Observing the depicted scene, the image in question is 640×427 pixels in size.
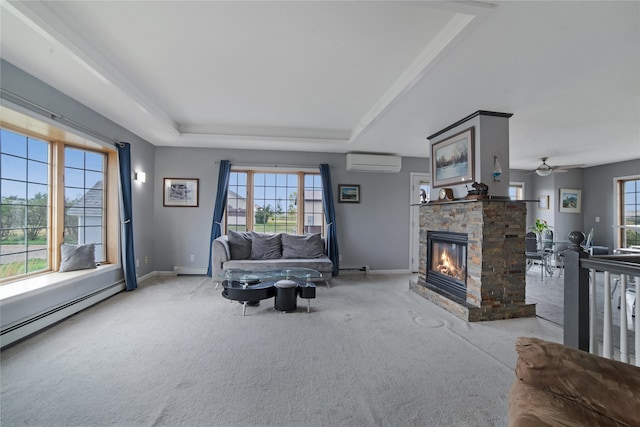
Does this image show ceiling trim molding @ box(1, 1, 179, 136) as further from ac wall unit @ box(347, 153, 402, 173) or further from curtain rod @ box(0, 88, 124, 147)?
ac wall unit @ box(347, 153, 402, 173)

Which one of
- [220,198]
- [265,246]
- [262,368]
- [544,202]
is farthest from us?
[544,202]

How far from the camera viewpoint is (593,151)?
5.28 meters

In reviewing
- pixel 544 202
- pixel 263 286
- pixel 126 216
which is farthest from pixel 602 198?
pixel 126 216

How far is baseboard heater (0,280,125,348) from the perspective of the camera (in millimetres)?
2426

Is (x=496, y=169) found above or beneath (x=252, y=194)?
above

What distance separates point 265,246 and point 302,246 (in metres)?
0.66

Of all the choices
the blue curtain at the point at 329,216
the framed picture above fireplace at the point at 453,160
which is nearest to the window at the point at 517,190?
the framed picture above fireplace at the point at 453,160

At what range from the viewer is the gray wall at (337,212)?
5.25 meters

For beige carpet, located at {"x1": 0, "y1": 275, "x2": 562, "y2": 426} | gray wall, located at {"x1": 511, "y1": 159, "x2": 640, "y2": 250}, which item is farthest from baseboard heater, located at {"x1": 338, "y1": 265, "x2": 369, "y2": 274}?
gray wall, located at {"x1": 511, "y1": 159, "x2": 640, "y2": 250}

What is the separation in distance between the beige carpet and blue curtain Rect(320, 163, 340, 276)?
1.93 metres

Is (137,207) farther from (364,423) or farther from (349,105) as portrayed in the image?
(364,423)

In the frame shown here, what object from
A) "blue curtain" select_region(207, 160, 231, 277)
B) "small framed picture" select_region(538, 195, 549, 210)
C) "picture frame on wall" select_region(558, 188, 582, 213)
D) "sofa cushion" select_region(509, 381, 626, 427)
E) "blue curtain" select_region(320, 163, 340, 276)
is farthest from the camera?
"small framed picture" select_region(538, 195, 549, 210)

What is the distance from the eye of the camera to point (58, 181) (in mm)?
3443

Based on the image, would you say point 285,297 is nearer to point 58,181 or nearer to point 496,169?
point 496,169
